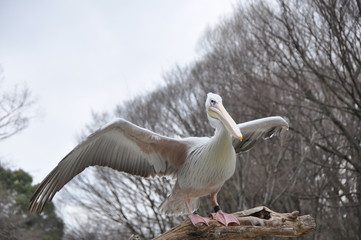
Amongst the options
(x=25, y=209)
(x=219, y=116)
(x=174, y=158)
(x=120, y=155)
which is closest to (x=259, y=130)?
(x=174, y=158)

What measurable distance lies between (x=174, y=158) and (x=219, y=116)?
115 centimetres

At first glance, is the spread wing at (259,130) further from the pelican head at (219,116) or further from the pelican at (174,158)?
the pelican head at (219,116)

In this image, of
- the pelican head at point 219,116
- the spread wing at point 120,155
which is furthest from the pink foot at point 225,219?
the spread wing at point 120,155

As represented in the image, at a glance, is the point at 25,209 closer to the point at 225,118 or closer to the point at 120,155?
the point at 120,155

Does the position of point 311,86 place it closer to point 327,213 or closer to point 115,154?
point 327,213

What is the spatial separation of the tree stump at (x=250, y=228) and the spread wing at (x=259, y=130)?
4.58 ft

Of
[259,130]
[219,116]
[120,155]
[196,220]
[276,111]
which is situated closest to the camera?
[196,220]

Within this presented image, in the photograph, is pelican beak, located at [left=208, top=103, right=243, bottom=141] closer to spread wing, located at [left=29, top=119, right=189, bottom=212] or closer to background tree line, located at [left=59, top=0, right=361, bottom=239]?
spread wing, located at [left=29, top=119, right=189, bottom=212]

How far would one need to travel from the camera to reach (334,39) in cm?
1034

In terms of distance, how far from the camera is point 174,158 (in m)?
6.20

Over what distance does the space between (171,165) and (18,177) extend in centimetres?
1577

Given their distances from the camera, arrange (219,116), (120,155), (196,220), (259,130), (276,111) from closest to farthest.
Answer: (196,220) → (219,116) → (120,155) → (259,130) → (276,111)

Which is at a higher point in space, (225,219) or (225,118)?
(225,118)

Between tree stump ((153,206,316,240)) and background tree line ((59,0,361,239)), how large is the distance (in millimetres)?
5496
